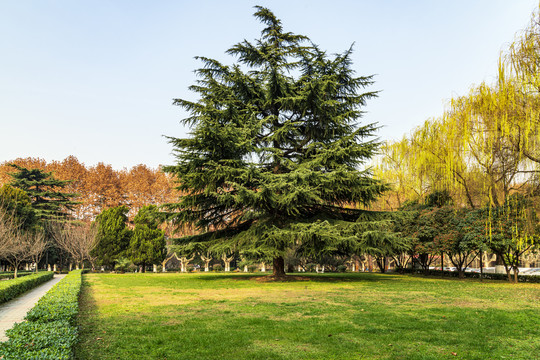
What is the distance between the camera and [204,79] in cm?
2172

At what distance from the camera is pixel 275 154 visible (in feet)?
65.0

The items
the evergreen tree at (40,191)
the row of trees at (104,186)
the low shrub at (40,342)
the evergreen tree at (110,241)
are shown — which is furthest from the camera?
the row of trees at (104,186)

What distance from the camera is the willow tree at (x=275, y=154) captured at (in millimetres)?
17703

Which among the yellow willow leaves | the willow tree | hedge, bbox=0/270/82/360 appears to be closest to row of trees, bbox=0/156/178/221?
the willow tree

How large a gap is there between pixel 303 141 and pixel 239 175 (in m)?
5.55

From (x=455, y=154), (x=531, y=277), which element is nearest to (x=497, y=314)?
(x=455, y=154)

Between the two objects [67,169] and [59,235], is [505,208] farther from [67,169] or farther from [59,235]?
[67,169]

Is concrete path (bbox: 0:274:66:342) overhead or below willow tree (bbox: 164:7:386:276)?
below

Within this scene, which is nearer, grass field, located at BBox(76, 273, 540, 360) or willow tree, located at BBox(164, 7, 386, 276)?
grass field, located at BBox(76, 273, 540, 360)

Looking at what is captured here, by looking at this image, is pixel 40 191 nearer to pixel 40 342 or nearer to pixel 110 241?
pixel 110 241

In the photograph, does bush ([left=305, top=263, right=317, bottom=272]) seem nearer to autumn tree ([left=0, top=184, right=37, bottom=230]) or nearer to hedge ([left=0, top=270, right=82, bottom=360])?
autumn tree ([left=0, top=184, right=37, bottom=230])

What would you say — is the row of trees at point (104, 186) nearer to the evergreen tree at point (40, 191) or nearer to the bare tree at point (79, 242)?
the evergreen tree at point (40, 191)

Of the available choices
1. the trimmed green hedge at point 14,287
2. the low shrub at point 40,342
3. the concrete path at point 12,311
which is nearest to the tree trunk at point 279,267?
the concrete path at point 12,311

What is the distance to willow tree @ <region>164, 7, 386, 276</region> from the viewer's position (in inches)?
697
